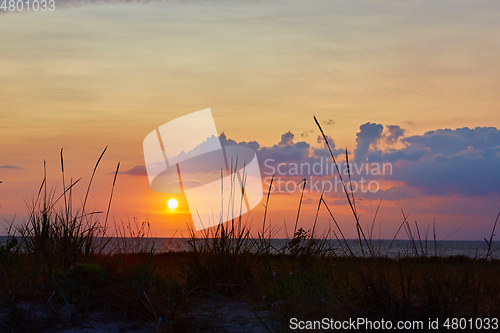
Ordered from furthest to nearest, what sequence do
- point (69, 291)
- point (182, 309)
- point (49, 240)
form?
point (49, 240) < point (69, 291) < point (182, 309)

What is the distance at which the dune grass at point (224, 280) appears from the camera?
281 centimetres

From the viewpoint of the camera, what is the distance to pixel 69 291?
326 centimetres

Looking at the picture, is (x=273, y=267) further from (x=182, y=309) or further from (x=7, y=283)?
(x=7, y=283)

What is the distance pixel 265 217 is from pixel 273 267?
65 cm

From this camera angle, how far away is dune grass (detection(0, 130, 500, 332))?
2812mm

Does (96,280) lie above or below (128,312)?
above

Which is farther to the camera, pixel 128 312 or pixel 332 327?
pixel 128 312

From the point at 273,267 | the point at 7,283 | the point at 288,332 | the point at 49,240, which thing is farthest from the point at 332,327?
the point at 49,240

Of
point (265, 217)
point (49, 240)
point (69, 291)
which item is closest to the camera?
point (69, 291)

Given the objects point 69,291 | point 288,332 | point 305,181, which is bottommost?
point 288,332

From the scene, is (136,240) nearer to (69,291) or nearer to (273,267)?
(69,291)

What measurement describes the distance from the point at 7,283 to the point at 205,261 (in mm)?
1824

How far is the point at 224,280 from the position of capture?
4172mm

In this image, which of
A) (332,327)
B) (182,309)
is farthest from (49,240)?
(332,327)
